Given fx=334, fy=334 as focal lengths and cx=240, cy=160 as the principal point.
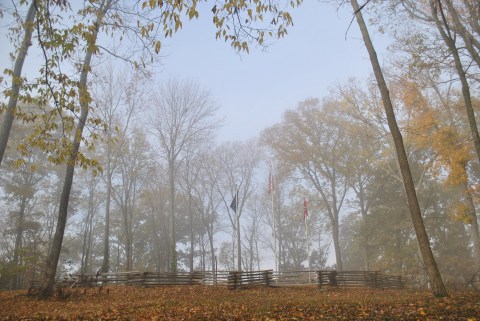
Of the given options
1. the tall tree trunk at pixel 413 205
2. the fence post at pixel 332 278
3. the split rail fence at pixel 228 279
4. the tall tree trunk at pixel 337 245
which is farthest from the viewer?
the tall tree trunk at pixel 337 245

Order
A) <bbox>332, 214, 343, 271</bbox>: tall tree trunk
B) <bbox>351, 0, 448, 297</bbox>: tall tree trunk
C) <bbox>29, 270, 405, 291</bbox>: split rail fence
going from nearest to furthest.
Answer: <bbox>351, 0, 448, 297</bbox>: tall tree trunk
<bbox>29, 270, 405, 291</bbox>: split rail fence
<bbox>332, 214, 343, 271</bbox>: tall tree trunk

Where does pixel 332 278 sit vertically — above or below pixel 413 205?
below

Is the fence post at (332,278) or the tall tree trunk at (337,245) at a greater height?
the tall tree trunk at (337,245)

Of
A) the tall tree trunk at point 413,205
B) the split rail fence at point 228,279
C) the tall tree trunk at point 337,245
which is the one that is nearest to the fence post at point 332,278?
the split rail fence at point 228,279

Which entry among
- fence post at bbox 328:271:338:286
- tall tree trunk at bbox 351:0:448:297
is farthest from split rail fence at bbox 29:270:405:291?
tall tree trunk at bbox 351:0:448:297

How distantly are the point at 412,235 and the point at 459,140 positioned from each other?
13600 mm

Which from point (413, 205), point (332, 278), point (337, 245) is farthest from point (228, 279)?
point (413, 205)

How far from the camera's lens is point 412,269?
2623 cm

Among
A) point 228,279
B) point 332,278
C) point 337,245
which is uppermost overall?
point 337,245

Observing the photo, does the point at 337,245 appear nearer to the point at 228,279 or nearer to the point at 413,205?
the point at 228,279

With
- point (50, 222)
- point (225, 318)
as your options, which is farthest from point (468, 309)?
point (50, 222)

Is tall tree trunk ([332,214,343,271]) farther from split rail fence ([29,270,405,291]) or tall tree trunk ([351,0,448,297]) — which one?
tall tree trunk ([351,0,448,297])

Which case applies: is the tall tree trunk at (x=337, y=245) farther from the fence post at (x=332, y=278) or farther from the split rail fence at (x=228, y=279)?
the fence post at (x=332, y=278)

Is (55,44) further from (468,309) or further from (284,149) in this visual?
(284,149)
